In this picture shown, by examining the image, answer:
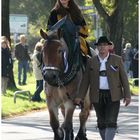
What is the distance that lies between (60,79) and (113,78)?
3.32 feet

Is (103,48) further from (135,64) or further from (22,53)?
(135,64)

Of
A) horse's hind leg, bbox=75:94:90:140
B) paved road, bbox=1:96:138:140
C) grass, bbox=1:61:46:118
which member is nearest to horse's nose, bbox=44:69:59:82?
horse's hind leg, bbox=75:94:90:140

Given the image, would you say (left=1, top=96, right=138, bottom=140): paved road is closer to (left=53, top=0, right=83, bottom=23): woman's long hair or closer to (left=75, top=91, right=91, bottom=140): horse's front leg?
(left=75, top=91, right=91, bottom=140): horse's front leg

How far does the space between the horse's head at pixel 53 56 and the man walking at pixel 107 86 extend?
57cm

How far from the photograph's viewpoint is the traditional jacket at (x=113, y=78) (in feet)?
32.6

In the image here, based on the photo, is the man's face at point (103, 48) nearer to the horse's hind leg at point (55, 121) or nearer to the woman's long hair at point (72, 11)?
the woman's long hair at point (72, 11)

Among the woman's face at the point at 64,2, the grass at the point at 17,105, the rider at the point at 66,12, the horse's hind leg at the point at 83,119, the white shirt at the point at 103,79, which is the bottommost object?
the grass at the point at 17,105

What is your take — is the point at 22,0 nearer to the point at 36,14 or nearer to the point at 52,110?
the point at 36,14

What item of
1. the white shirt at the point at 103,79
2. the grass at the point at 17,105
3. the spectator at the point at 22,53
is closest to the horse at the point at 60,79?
the white shirt at the point at 103,79

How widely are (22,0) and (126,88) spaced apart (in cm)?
6461

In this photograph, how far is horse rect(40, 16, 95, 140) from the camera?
Result: 10359 mm

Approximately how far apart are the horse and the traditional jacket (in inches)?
21.7

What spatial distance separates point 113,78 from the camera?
9.95 m

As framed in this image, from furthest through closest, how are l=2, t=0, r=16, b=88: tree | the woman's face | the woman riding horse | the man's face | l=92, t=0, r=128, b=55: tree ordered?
l=92, t=0, r=128, b=55: tree < l=2, t=0, r=16, b=88: tree < the woman's face < the woman riding horse < the man's face
